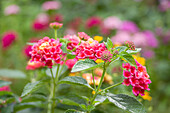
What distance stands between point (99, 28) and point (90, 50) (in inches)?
51.1

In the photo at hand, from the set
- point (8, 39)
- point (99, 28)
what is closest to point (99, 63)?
point (8, 39)

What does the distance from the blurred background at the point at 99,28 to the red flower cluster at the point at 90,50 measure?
2.55ft

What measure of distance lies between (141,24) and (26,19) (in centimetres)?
128

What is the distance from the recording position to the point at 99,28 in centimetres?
187

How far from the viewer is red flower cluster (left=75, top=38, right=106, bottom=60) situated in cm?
59

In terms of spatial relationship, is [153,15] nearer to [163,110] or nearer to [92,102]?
[163,110]

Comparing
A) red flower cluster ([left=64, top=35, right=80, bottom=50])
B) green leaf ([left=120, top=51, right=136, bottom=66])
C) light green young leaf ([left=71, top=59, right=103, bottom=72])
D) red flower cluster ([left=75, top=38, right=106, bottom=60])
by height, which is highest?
red flower cluster ([left=64, top=35, right=80, bottom=50])

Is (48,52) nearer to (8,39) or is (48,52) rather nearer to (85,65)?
(85,65)

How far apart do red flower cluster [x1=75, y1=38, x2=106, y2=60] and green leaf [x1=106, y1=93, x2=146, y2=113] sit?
0.11m

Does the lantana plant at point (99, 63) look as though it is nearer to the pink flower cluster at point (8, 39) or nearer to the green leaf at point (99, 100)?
the green leaf at point (99, 100)

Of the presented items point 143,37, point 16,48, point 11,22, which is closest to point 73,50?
point 143,37

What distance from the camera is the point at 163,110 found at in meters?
1.66

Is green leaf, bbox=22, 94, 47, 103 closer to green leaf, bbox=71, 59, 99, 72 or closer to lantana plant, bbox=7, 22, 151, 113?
lantana plant, bbox=7, 22, 151, 113

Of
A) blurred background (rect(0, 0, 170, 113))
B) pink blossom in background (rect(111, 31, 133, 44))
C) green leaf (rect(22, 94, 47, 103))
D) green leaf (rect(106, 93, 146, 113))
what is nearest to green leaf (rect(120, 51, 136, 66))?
green leaf (rect(106, 93, 146, 113))
